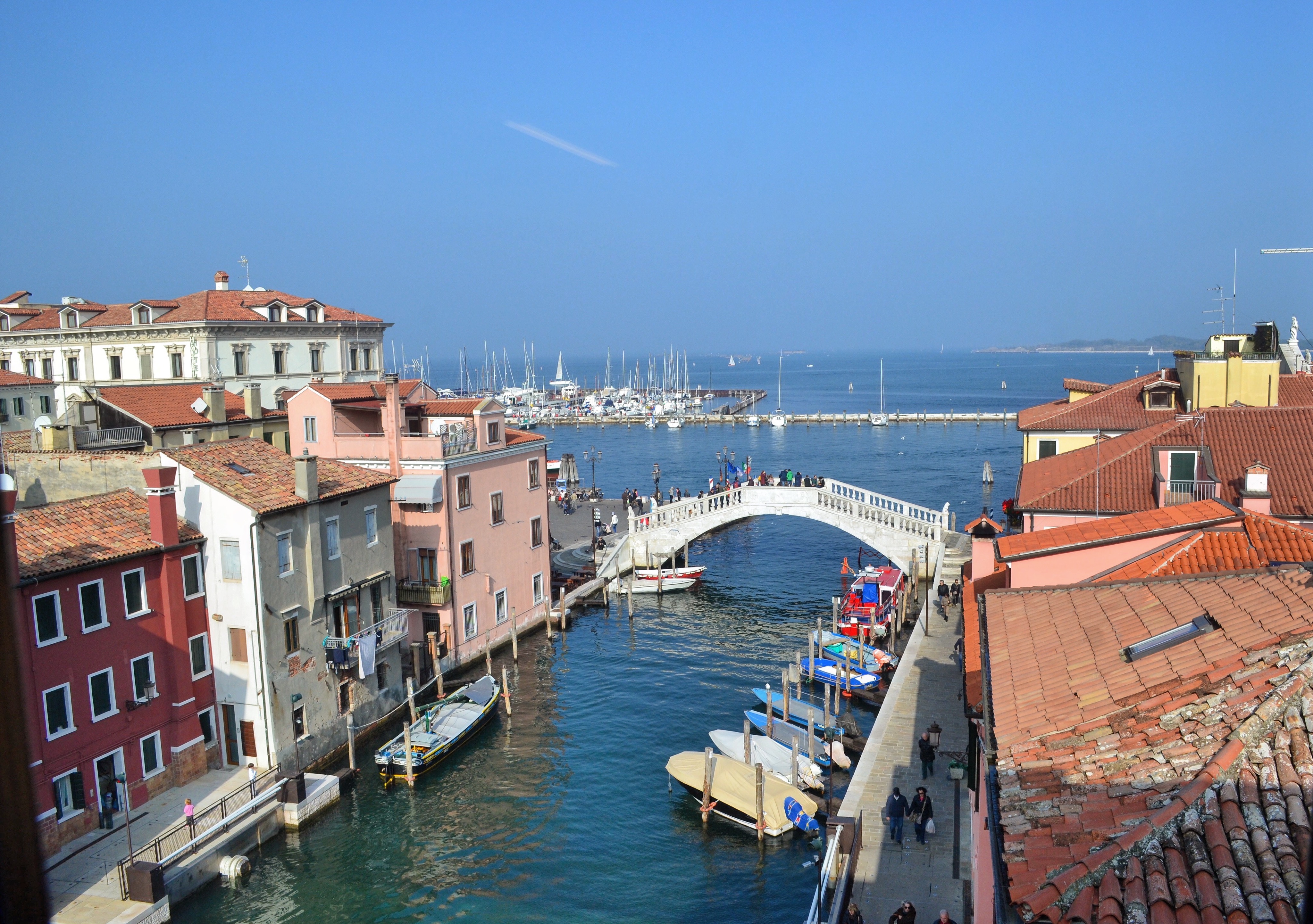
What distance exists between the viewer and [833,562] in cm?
5384

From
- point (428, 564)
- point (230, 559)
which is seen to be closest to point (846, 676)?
point (428, 564)

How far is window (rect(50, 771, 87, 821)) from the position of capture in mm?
20094

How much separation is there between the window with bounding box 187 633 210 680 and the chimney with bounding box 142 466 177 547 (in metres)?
2.45

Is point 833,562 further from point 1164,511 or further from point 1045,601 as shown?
point 1045,601

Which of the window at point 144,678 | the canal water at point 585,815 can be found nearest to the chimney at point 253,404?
the canal water at point 585,815

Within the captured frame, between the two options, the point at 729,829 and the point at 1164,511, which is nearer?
the point at 1164,511

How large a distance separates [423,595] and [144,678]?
10.7 meters

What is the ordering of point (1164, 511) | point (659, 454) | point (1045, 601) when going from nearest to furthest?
point (1045, 601), point (1164, 511), point (659, 454)

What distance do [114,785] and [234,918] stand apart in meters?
4.09

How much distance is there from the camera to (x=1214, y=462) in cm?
2566

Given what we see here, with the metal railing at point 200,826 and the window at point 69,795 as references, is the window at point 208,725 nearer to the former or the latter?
the metal railing at point 200,826

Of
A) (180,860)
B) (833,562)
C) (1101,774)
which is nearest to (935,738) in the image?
(1101,774)

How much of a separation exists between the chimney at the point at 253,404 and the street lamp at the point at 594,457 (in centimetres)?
4266

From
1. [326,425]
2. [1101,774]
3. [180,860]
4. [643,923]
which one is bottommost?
[643,923]
